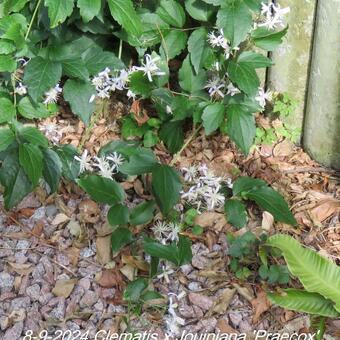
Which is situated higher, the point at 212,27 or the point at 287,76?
the point at 212,27

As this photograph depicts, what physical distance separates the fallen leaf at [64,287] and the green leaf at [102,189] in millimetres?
277

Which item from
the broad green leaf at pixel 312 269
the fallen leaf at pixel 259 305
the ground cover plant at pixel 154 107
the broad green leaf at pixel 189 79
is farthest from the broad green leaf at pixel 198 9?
the fallen leaf at pixel 259 305

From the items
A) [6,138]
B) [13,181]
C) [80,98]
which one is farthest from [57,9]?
[13,181]

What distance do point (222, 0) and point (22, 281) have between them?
111cm

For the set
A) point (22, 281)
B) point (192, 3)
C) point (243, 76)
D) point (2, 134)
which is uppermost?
point (192, 3)

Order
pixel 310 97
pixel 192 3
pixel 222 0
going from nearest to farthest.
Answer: pixel 222 0 → pixel 192 3 → pixel 310 97

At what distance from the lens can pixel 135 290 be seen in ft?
7.63

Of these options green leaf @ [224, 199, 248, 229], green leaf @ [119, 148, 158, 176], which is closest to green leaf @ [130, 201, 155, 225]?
green leaf @ [119, 148, 158, 176]

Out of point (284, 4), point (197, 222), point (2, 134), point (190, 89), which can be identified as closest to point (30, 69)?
point (2, 134)

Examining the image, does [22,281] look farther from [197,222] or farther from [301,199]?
[301,199]

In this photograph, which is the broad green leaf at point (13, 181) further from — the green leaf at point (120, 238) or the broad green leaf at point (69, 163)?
the green leaf at point (120, 238)

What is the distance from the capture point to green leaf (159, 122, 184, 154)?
2.72 meters

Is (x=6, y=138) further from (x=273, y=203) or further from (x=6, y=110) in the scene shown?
(x=273, y=203)

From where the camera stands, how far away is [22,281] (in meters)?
2.44
